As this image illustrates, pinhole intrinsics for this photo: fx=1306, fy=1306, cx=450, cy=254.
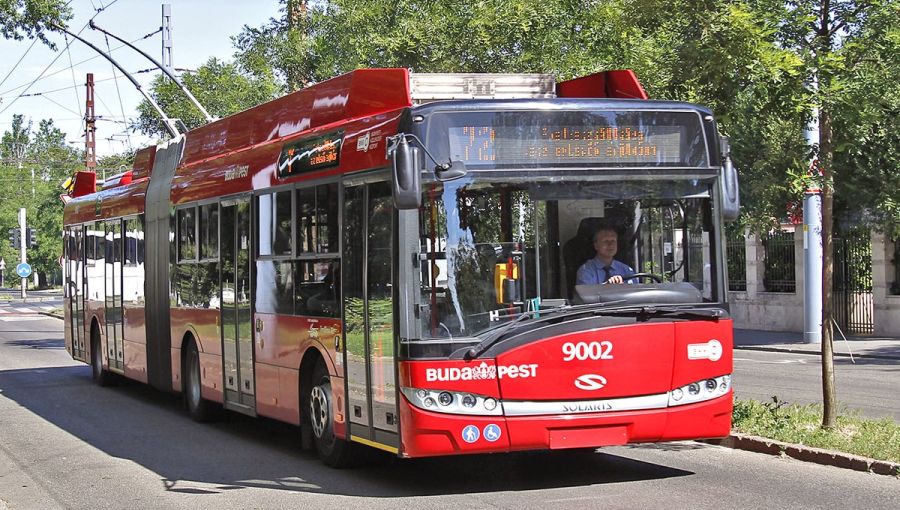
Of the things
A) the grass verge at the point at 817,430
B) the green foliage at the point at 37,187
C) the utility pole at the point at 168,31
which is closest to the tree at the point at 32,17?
the utility pole at the point at 168,31

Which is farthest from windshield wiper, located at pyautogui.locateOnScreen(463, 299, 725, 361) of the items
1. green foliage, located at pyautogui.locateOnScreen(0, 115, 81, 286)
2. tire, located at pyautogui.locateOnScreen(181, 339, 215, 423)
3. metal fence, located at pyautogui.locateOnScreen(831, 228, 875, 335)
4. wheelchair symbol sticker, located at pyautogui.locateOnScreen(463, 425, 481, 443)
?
green foliage, located at pyautogui.locateOnScreen(0, 115, 81, 286)

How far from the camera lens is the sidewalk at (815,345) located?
82.6ft

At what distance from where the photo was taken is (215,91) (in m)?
30.9

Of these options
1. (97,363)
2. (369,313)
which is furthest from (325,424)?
(97,363)

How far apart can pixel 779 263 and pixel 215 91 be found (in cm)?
1431

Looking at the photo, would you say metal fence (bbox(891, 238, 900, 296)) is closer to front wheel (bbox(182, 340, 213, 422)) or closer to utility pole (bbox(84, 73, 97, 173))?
front wheel (bbox(182, 340, 213, 422))

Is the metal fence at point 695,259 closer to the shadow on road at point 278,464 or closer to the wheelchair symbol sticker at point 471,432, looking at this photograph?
the shadow on road at point 278,464

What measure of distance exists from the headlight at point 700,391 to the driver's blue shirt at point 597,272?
0.88m

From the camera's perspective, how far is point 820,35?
40.0ft

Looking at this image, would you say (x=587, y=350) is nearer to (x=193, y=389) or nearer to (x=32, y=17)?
(x=193, y=389)

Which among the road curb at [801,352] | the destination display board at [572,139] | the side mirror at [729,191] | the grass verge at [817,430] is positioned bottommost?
the road curb at [801,352]

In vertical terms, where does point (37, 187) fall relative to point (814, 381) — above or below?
above

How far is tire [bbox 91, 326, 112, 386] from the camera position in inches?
804

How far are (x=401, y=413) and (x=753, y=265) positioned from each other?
24.8 meters
